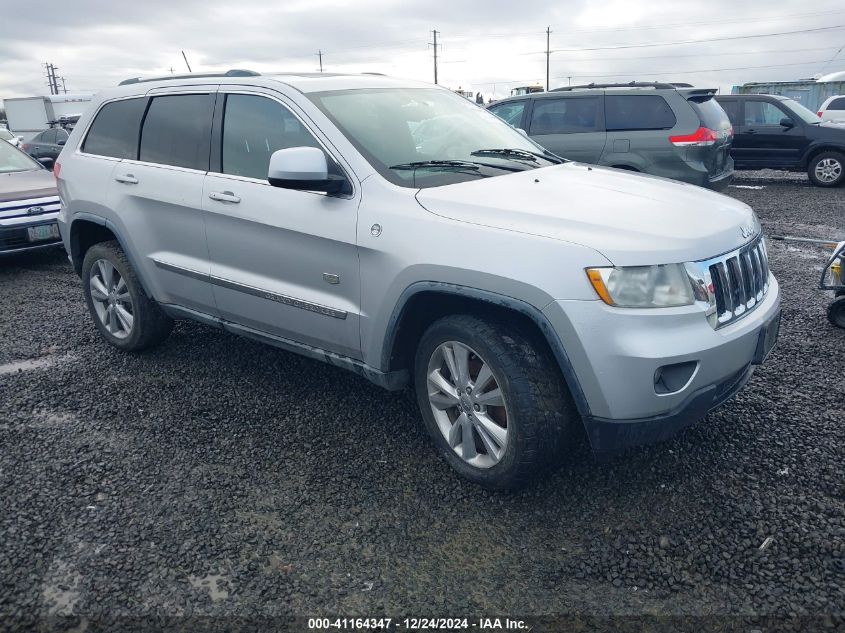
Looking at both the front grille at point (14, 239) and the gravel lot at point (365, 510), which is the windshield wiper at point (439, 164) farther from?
the front grille at point (14, 239)

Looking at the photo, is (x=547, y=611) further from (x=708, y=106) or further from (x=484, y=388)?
(x=708, y=106)

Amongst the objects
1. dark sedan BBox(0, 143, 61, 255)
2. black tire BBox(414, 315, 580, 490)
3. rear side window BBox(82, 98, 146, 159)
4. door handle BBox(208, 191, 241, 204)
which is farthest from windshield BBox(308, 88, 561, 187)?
dark sedan BBox(0, 143, 61, 255)

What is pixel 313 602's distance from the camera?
101 inches

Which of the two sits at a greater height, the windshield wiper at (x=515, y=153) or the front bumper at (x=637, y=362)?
the windshield wiper at (x=515, y=153)

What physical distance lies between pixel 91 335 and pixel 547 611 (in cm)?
444

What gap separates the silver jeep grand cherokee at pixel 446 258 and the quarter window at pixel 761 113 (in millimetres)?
11478

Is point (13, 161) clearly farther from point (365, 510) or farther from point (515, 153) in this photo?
point (365, 510)

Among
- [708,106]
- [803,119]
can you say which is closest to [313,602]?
[708,106]

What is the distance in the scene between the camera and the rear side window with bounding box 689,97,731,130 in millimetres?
9112

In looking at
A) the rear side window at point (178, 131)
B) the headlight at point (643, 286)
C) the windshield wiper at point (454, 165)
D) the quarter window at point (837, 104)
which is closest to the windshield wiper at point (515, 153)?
the windshield wiper at point (454, 165)

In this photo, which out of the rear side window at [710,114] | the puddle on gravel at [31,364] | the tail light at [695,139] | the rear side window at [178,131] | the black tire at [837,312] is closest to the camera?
the rear side window at [178,131]

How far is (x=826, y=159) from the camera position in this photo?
44.3ft

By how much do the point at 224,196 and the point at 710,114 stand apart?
760cm

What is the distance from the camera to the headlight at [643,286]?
8.80ft
